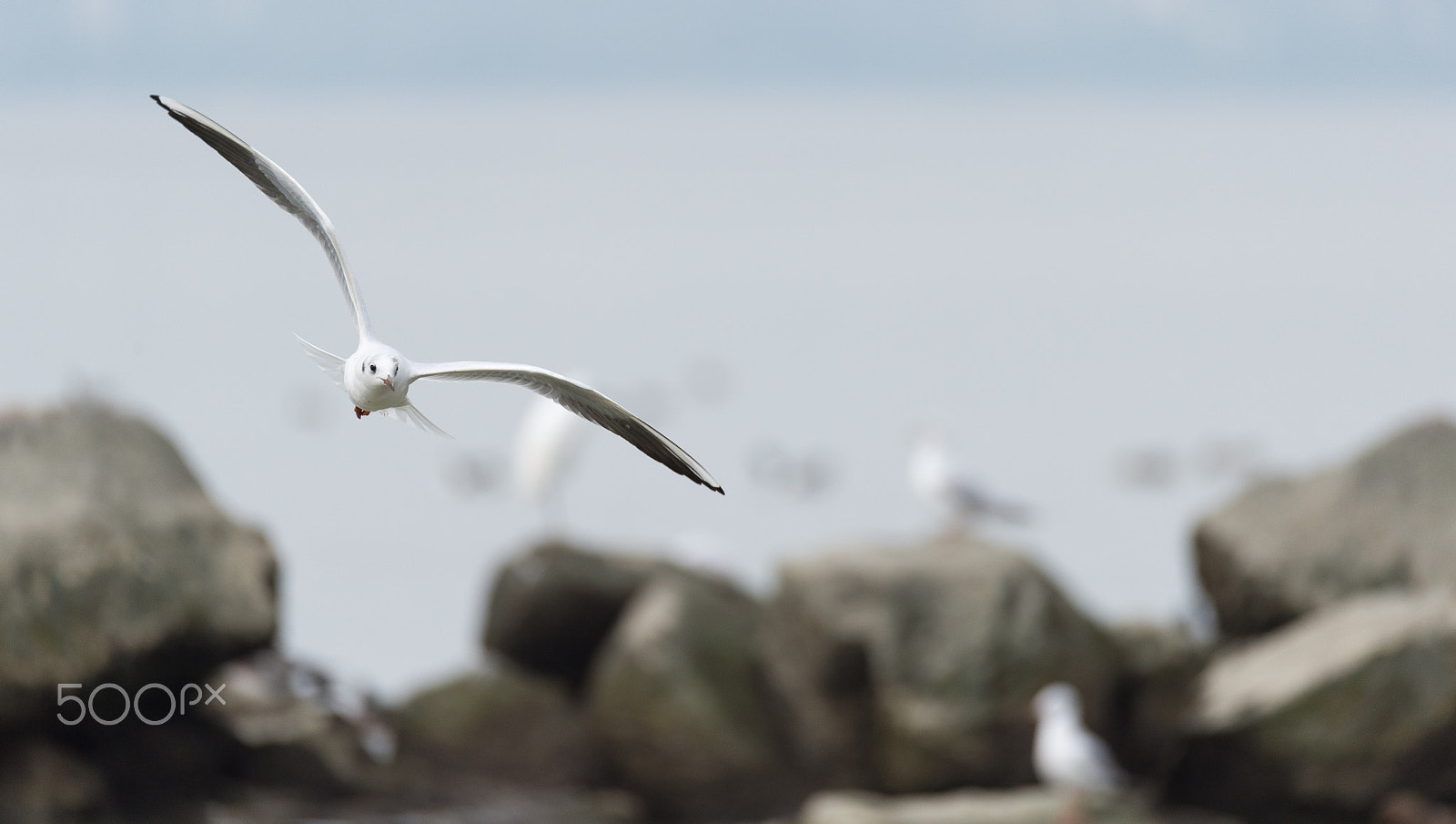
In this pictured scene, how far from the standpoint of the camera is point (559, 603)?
41.3ft

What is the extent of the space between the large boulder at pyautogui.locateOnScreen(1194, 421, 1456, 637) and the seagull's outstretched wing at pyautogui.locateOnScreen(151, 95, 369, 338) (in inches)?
349

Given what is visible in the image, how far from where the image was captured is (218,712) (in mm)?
10836

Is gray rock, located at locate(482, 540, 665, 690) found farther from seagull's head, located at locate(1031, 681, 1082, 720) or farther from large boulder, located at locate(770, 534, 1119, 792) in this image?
seagull's head, located at locate(1031, 681, 1082, 720)

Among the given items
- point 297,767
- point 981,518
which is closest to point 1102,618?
point 981,518

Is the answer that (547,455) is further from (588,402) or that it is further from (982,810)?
(588,402)

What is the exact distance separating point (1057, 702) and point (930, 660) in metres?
0.87

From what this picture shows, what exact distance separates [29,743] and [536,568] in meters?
3.98

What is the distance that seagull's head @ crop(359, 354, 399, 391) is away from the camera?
13.3 ft

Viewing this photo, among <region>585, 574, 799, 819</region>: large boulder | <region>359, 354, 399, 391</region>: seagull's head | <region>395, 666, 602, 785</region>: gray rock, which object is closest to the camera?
<region>359, 354, 399, 391</region>: seagull's head

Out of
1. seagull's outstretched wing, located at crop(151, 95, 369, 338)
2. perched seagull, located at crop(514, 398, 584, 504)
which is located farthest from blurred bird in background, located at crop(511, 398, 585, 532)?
Answer: seagull's outstretched wing, located at crop(151, 95, 369, 338)

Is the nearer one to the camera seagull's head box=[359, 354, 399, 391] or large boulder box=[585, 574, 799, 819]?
seagull's head box=[359, 354, 399, 391]

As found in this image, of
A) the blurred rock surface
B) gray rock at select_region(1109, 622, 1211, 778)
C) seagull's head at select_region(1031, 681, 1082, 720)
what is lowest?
the blurred rock surface

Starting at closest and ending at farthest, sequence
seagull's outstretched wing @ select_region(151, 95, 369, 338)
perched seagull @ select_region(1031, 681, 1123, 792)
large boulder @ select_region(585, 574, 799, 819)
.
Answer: seagull's outstretched wing @ select_region(151, 95, 369, 338)
perched seagull @ select_region(1031, 681, 1123, 792)
large boulder @ select_region(585, 574, 799, 819)

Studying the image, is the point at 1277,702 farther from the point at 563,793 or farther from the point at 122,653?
the point at 122,653
